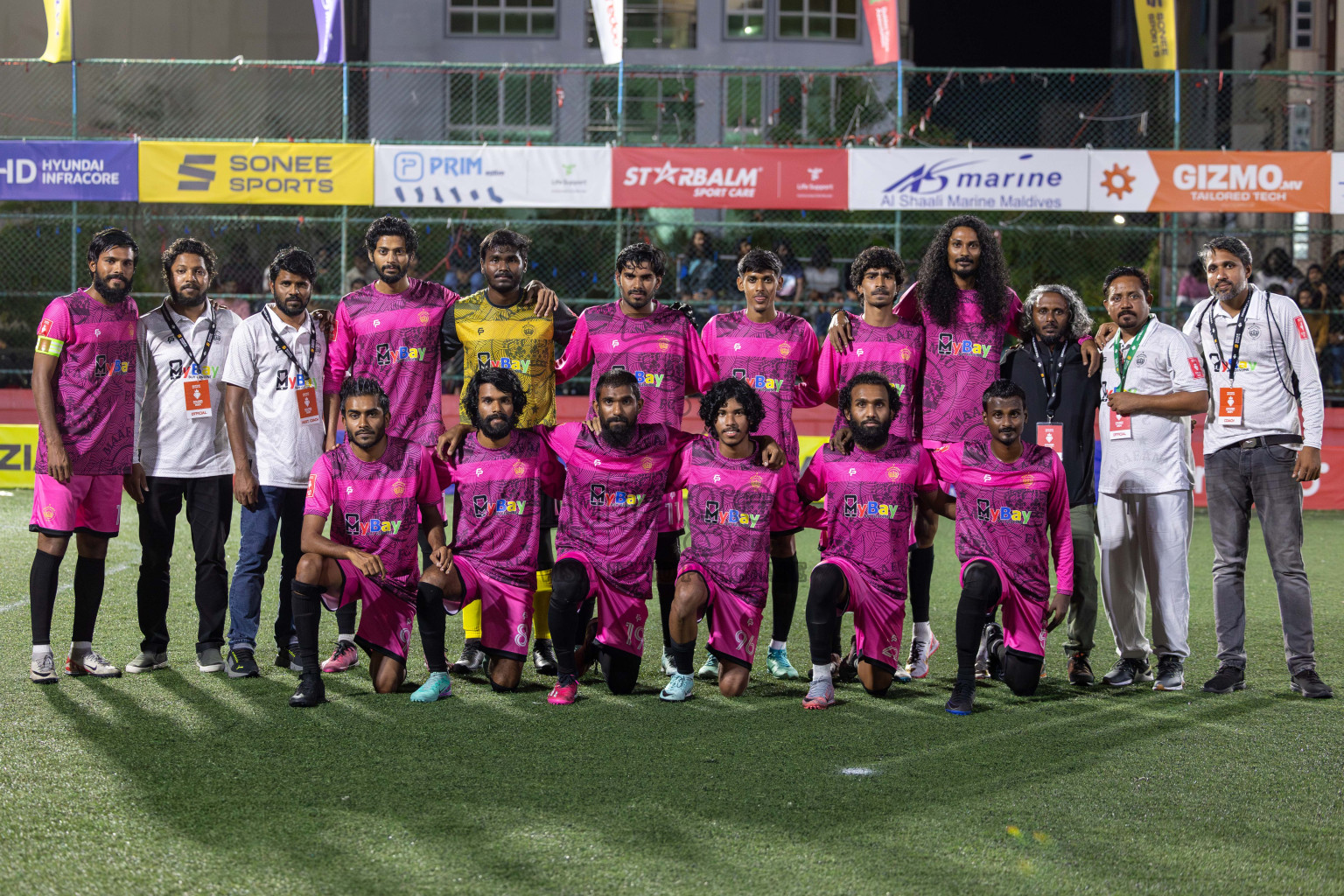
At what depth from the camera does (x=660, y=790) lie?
4148mm

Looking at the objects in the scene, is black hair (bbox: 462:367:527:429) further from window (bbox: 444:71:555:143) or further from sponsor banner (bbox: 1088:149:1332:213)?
window (bbox: 444:71:555:143)

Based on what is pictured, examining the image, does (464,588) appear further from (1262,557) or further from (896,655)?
(1262,557)

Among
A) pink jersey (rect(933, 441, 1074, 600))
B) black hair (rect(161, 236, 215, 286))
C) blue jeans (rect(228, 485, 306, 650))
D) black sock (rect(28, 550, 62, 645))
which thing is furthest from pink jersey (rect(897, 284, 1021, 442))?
black sock (rect(28, 550, 62, 645))

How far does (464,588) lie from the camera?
556cm

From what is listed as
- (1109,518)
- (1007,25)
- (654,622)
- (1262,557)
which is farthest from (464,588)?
(1007,25)

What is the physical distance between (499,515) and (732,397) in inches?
43.9

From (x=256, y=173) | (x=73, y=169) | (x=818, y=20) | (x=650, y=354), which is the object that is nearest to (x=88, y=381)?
(x=650, y=354)

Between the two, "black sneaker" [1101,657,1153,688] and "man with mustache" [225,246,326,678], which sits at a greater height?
"man with mustache" [225,246,326,678]

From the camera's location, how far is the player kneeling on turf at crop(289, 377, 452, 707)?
5465 millimetres

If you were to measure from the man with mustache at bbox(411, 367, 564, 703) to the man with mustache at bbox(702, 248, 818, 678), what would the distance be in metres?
0.93

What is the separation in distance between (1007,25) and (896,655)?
29.3 metres

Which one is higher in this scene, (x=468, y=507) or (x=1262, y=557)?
(x=468, y=507)

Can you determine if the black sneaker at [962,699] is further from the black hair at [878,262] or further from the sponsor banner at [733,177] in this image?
the sponsor banner at [733,177]

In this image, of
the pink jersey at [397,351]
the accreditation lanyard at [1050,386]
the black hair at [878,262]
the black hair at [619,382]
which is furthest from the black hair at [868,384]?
the pink jersey at [397,351]
